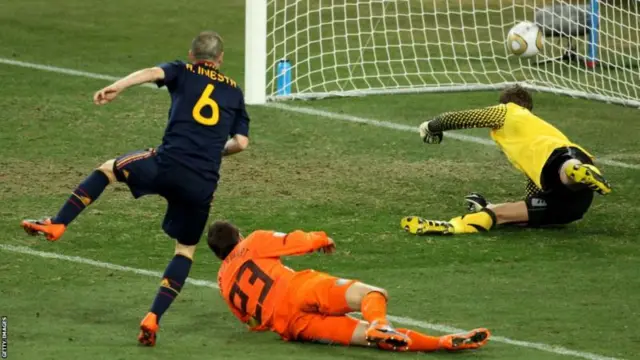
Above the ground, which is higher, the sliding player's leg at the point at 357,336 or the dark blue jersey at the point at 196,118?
the dark blue jersey at the point at 196,118

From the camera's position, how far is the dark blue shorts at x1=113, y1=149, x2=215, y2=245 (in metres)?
9.46

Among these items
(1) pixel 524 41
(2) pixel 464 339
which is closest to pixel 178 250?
(2) pixel 464 339

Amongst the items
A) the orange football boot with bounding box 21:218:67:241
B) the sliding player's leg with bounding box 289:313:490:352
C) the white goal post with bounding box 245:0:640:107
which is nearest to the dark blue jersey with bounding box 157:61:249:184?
the orange football boot with bounding box 21:218:67:241

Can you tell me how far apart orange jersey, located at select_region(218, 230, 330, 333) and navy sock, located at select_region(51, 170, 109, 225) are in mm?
850

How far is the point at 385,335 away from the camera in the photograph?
8.65m

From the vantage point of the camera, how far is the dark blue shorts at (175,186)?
9461 mm

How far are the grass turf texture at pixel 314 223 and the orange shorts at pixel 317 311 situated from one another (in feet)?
0.38

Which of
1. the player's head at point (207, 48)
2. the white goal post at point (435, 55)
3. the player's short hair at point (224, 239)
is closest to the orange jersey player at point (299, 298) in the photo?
the player's short hair at point (224, 239)

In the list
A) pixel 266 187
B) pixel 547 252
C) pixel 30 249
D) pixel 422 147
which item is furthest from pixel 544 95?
pixel 30 249

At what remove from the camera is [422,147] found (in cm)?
1496

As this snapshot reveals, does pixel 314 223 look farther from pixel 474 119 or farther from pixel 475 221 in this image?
pixel 474 119

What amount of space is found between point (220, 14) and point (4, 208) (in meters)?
9.66

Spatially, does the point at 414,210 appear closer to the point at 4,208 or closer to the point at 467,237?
the point at 467,237

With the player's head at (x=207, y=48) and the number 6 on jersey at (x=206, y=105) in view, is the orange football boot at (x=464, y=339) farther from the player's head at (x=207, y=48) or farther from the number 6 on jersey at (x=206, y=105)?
the player's head at (x=207, y=48)
